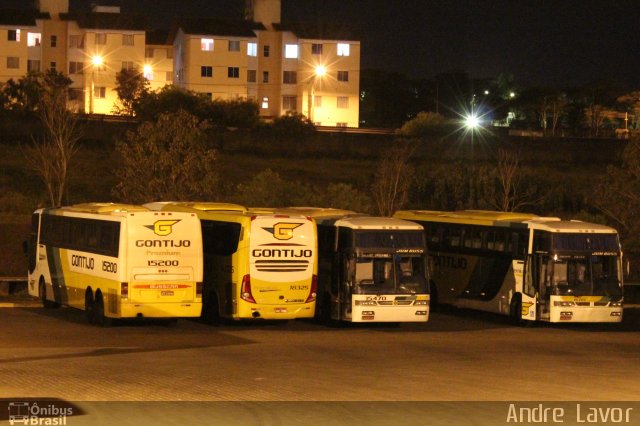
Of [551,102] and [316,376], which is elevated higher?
[551,102]

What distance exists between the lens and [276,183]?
5503cm

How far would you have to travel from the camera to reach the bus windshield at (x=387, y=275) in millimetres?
28391

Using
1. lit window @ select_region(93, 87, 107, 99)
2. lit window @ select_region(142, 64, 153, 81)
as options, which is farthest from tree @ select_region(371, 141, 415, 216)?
lit window @ select_region(142, 64, 153, 81)

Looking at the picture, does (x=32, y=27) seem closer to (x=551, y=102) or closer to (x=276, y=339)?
(x=551, y=102)

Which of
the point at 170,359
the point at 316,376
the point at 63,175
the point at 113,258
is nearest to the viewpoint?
the point at 316,376

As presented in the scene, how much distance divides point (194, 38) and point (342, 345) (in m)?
72.4

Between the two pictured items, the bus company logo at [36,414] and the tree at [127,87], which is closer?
A: the bus company logo at [36,414]

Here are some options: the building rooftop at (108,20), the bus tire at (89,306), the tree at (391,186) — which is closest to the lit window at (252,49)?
the building rooftop at (108,20)

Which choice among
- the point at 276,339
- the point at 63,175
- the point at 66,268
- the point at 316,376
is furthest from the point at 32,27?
the point at 316,376

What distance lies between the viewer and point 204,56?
9494 cm

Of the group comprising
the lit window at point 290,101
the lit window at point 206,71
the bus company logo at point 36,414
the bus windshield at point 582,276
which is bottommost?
the bus company logo at point 36,414

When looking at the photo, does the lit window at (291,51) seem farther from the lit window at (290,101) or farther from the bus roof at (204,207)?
the bus roof at (204,207)

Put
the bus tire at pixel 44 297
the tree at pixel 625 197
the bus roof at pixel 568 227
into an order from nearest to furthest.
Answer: the bus roof at pixel 568 227 → the bus tire at pixel 44 297 → the tree at pixel 625 197

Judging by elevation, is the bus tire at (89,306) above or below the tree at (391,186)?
below
